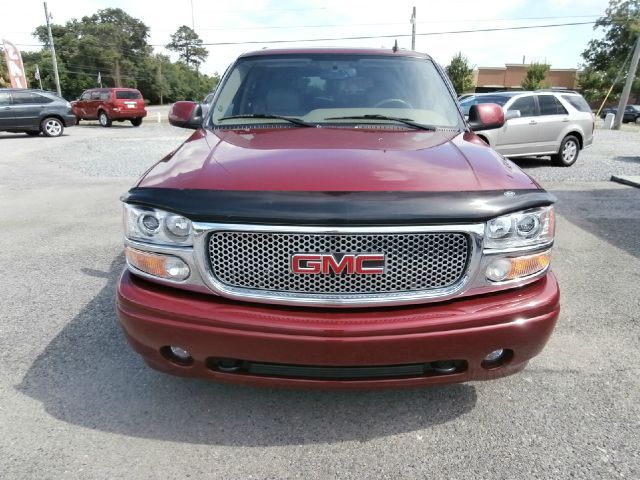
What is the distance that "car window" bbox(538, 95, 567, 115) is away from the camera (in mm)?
10820

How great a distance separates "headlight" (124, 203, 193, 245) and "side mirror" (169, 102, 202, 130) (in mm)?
1669

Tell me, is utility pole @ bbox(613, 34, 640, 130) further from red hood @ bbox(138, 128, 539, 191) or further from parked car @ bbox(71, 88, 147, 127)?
red hood @ bbox(138, 128, 539, 191)

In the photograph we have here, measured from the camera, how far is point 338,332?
1935mm

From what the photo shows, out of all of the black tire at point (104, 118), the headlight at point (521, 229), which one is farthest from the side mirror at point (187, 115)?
the black tire at point (104, 118)

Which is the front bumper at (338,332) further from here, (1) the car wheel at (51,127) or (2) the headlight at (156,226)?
(1) the car wheel at (51,127)

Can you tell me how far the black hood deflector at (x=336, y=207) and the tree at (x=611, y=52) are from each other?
2245 inches

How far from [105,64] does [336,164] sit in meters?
82.9

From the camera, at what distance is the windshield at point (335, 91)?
10.5 ft

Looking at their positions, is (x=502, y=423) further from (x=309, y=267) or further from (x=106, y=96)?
(x=106, y=96)

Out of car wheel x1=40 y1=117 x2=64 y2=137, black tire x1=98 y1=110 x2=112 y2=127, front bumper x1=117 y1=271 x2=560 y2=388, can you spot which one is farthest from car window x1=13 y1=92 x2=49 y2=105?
front bumper x1=117 y1=271 x2=560 y2=388

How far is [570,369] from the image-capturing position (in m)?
2.88

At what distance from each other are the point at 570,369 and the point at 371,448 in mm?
1392

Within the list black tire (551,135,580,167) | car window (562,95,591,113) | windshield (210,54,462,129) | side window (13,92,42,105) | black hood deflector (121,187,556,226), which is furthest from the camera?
side window (13,92,42,105)

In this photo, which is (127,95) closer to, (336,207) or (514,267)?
(336,207)
